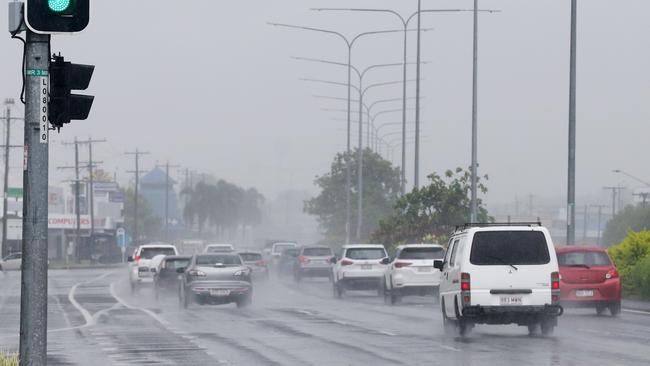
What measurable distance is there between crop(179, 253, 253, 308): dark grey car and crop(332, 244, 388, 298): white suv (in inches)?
308

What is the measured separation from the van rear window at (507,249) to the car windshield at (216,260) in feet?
50.1

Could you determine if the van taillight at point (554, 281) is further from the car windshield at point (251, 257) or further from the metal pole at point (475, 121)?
the car windshield at point (251, 257)

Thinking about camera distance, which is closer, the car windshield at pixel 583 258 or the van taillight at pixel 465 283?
the van taillight at pixel 465 283

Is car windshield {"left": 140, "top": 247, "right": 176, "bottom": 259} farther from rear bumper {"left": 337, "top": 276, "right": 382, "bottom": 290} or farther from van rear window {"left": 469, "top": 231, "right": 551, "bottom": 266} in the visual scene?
van rear window {"left": 469, "top": 231, "right": 551, "bottom": 266}

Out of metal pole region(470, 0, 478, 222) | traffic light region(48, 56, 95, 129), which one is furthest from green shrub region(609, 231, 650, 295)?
traffic light region(48, 56, 95, 129)

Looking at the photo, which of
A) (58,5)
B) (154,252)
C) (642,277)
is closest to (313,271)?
(154,252)

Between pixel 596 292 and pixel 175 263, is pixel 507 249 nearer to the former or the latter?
pixel 596 292

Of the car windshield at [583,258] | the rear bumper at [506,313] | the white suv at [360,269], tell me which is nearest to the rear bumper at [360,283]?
the white suv at [360,269]

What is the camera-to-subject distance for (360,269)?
4753 cm

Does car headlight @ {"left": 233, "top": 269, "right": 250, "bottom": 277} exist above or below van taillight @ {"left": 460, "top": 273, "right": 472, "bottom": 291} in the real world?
below

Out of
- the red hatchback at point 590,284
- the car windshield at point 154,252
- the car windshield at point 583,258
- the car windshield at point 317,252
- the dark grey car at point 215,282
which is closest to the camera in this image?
the red hatchback at point 590,284

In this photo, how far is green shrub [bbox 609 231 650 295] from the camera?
4094 centimetres

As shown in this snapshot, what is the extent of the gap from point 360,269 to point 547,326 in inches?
860

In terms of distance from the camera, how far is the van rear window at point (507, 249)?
2530 cm
